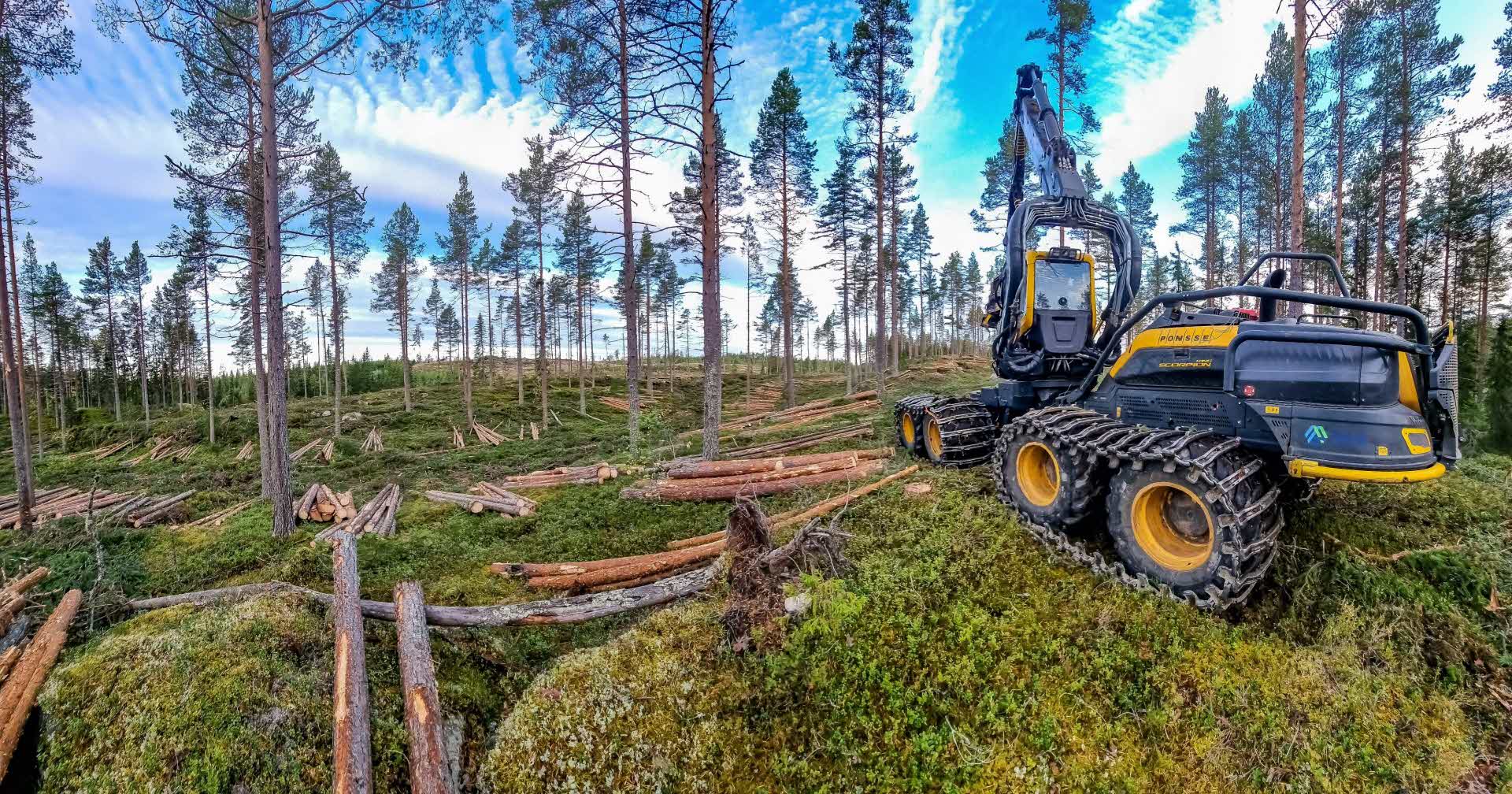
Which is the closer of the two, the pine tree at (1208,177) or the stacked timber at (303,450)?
the stacked timber at (303,450)

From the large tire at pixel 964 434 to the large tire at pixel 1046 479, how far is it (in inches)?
60.9

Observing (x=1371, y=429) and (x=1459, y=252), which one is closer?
(x=1371, y=429)

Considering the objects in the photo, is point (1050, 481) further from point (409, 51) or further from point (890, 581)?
point (409, 51)

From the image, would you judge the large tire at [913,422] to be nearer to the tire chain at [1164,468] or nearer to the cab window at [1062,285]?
the cab window at [1062,285]

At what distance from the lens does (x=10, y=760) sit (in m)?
3.12

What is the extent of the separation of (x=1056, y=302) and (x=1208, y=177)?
28502 mm

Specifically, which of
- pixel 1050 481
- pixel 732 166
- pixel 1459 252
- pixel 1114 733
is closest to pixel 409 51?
pixel 1050 481

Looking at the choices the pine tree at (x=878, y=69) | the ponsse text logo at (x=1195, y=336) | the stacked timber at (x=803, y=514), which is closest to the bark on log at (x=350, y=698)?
the stacked timber at (x=803, y=514)

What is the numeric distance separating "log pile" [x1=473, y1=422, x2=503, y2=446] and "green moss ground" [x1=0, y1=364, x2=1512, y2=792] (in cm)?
1980

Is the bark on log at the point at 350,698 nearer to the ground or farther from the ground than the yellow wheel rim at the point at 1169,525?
nearer to the ground

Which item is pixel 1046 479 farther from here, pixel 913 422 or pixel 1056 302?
pixel 913 422

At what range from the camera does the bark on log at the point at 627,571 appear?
554 cm

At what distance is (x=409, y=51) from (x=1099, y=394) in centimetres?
1095

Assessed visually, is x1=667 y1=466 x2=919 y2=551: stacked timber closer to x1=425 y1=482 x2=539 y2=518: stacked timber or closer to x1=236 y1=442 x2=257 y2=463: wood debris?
x1=425 y1=482 x2=539 y2=518: stacked timber
